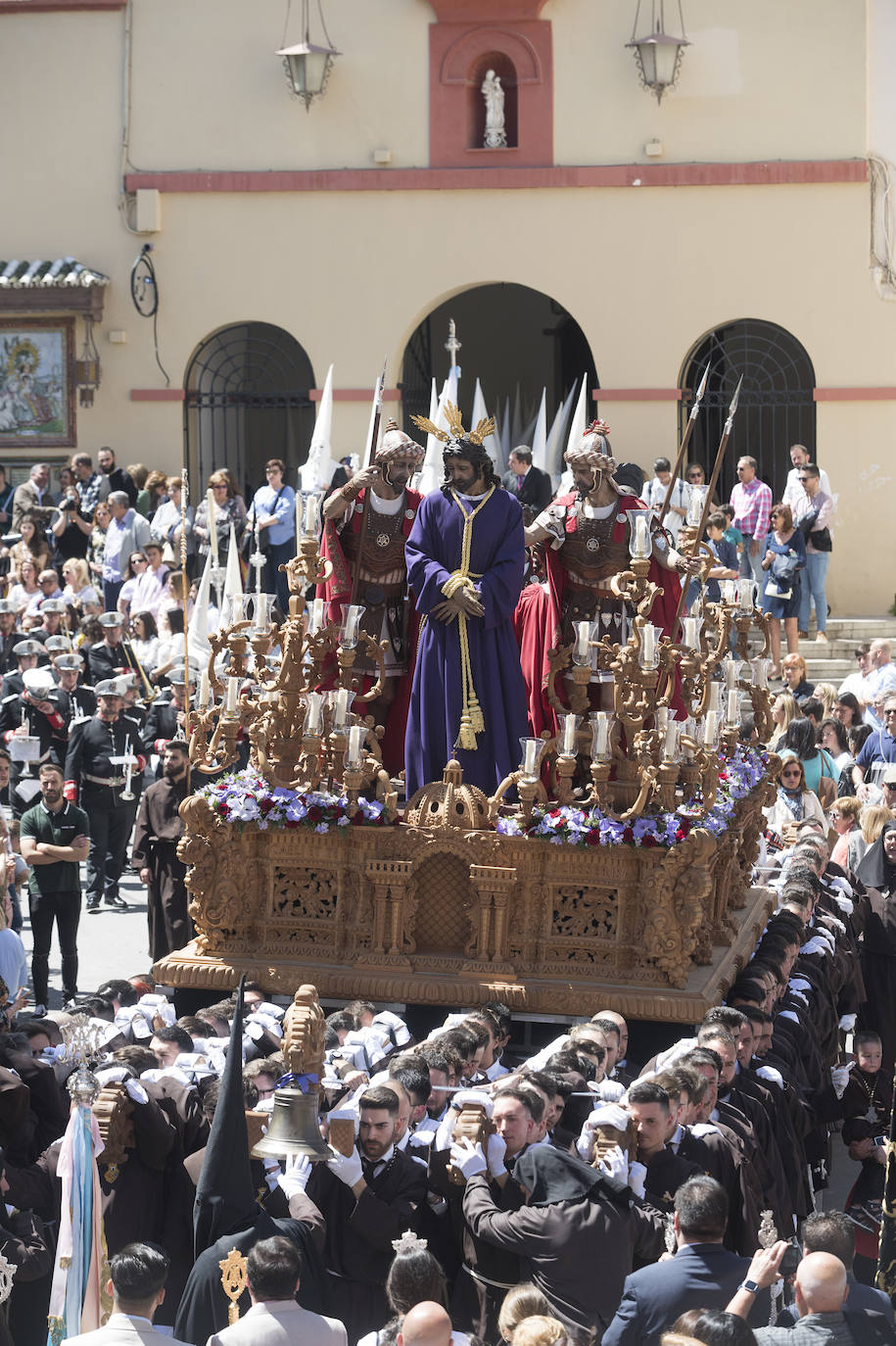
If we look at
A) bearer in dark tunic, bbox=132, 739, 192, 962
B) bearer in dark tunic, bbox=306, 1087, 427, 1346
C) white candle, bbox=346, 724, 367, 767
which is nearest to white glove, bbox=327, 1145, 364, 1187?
bearer in dark tunic, bbox=306, 1087, 427, 1346

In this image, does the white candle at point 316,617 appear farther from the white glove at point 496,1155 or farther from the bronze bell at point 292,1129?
the bronze bell at point 292,1129

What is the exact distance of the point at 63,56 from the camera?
21.0 metres

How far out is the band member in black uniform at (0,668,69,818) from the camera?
44.8 feet

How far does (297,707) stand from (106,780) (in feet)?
11.6

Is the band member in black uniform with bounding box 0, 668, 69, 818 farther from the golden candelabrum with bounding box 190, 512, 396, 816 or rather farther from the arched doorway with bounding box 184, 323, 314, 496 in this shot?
the arched doorway with bounding box 184, 323, 314, 496

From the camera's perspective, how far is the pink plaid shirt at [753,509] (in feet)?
56.5

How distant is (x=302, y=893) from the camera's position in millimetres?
9453

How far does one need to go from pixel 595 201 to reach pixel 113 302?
17.2 feet

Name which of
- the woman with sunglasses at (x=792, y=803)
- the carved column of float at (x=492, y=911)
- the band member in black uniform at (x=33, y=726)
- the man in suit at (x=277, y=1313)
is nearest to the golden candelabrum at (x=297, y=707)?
the carved column of float at (x=492, y=911)

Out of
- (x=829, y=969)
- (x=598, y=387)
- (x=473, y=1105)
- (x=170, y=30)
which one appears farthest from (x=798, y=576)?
(x=473, y=1105)

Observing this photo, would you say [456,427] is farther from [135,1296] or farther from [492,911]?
[135,1296]

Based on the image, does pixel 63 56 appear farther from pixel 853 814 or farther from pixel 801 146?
pixel 853 814

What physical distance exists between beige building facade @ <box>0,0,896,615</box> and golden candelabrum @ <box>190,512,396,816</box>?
36.1 feet

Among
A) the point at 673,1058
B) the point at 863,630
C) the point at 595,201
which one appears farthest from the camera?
the point at 595,201
